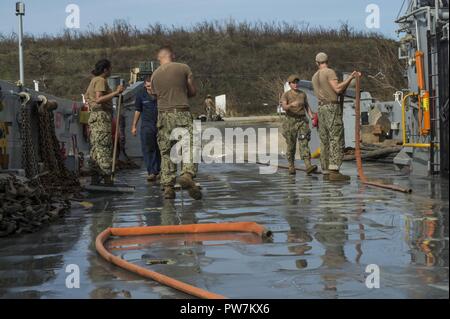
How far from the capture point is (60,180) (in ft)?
39.5

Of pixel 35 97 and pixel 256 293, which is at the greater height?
pixel 35 97

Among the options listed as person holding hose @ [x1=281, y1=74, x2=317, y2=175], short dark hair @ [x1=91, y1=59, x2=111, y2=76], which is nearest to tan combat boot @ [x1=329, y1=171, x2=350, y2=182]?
person holding hose @ [x1=281, y1=74, x2=317, y2=175]

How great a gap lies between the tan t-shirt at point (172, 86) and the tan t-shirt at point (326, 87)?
311 centimetres

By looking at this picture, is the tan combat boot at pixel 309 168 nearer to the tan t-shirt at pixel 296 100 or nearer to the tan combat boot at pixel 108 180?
the tan t-shirt at pixel 296 100

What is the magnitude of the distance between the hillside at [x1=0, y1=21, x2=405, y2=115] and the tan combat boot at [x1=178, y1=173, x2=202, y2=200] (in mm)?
45966

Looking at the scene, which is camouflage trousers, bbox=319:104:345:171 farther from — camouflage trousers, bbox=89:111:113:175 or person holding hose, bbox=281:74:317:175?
camouflage trousers, bbox=89:111:113:175

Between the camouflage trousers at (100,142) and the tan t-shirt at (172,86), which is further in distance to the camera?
the camouflage trousers at (100,142)

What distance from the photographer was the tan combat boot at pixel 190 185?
1009cm

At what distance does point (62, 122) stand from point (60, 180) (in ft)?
10.2

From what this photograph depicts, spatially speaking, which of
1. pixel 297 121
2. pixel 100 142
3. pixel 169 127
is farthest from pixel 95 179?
pixel 297 121

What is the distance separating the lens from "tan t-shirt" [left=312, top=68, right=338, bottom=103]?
12.9m

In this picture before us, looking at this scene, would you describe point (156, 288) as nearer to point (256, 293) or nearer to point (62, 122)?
point (256, 293)

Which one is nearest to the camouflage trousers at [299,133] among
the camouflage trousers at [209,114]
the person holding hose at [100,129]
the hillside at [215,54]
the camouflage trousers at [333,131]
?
the camouflage trousers at [333,131]
